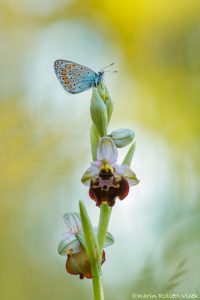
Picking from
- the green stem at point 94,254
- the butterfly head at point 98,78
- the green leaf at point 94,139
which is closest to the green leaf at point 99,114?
the green leaf at point 94,139

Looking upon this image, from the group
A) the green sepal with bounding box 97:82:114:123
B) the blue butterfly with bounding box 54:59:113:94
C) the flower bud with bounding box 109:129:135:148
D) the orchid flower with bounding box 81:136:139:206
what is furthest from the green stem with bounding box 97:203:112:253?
→ the blue butterfly with bounding box 54:59:113:94

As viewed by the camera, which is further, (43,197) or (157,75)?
(157,75)

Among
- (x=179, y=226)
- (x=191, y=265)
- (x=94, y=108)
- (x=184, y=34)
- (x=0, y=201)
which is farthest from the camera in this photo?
(x=184, y=34)

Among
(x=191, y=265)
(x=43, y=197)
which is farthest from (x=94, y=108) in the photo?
(x=43, y=197)

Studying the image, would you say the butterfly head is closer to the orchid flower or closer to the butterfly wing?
the butterfly wing

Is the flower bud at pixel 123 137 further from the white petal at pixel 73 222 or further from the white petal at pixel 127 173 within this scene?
the white petal at pixel 73 222

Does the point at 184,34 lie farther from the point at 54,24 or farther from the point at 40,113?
the point at 40,113
